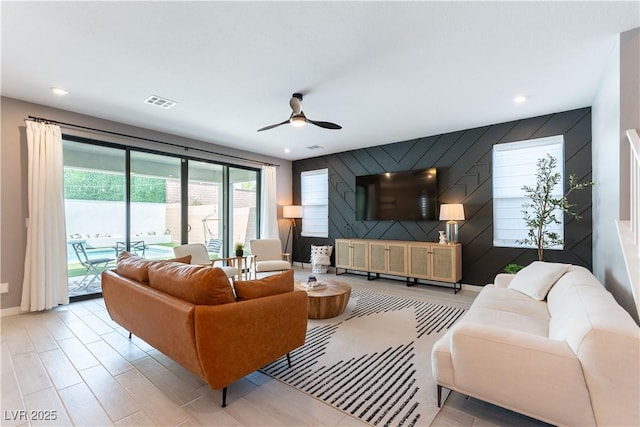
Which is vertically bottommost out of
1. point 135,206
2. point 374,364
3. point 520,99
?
point 374,364

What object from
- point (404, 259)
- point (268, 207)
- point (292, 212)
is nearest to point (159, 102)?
point (268, 207)

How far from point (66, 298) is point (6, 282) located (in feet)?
2.07

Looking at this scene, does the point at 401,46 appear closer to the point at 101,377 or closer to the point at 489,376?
the point at 489,376

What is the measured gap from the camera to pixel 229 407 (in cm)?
184

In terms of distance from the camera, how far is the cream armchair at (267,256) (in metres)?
4.97

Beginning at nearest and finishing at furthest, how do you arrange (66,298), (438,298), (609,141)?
(609,141), (66,298), (438,298)

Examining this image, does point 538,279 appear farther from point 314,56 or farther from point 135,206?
point 135,206

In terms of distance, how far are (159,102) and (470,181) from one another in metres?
4.76

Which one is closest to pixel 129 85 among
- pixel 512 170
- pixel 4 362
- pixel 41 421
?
pixel 4 362

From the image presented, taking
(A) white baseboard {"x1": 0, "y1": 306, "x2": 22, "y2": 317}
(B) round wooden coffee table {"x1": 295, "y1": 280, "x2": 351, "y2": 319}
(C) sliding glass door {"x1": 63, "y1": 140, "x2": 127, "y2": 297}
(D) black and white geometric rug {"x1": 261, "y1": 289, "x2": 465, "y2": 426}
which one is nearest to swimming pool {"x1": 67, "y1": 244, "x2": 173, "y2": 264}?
(C) sliding glass door {"x1": 63, "y1": 140, "x2": 127, "y2": 297}

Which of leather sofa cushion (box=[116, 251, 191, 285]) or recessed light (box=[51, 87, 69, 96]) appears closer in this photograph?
leather sofa cushion (box=[116, 251, 191, 285])

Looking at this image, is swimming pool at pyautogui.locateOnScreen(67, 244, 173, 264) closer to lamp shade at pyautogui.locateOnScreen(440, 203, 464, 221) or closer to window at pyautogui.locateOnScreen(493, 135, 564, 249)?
lamp shade at pyautogui.locateOnScreen(440, 203, 464, 221)

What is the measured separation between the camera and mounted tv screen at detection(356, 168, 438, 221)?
508 cm

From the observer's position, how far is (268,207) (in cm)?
654
